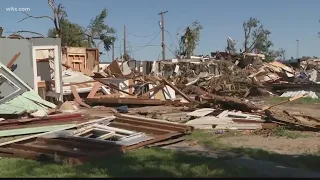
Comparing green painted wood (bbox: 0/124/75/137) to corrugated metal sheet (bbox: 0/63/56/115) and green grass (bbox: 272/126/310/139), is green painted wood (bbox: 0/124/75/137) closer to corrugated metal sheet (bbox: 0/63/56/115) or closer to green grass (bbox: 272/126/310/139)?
corrugated metal sheet (bbox: 0/63/56/115)

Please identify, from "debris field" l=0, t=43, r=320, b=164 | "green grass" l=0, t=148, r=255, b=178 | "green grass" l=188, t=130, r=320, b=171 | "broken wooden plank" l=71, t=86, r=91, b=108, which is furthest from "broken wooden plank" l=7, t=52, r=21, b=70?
"green grass" l=188, t=130, r=320, b=171

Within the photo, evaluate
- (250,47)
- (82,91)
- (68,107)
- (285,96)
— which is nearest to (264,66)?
(285,96)

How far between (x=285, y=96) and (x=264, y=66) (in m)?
6.79

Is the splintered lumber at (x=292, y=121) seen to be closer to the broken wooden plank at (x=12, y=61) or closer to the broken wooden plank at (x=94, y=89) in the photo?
the broken wooden plank at (x=94, y=89)

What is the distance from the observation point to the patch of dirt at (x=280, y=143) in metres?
7.79

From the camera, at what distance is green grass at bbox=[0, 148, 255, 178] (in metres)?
5.71

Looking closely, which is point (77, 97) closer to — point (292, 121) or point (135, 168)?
point (292, 121)

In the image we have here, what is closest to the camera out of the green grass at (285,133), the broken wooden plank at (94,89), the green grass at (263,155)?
the green grass at (263,155)

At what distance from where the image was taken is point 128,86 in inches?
742

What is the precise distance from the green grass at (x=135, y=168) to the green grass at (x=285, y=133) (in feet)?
10.3

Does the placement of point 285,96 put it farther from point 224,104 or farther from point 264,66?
point 224,104

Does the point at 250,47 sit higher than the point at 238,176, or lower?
higher

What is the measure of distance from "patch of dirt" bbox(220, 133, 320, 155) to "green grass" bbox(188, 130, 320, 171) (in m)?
0.28

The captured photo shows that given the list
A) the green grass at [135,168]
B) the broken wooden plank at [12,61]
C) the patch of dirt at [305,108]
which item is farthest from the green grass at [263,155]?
the broken wooden plank at [12,61]
